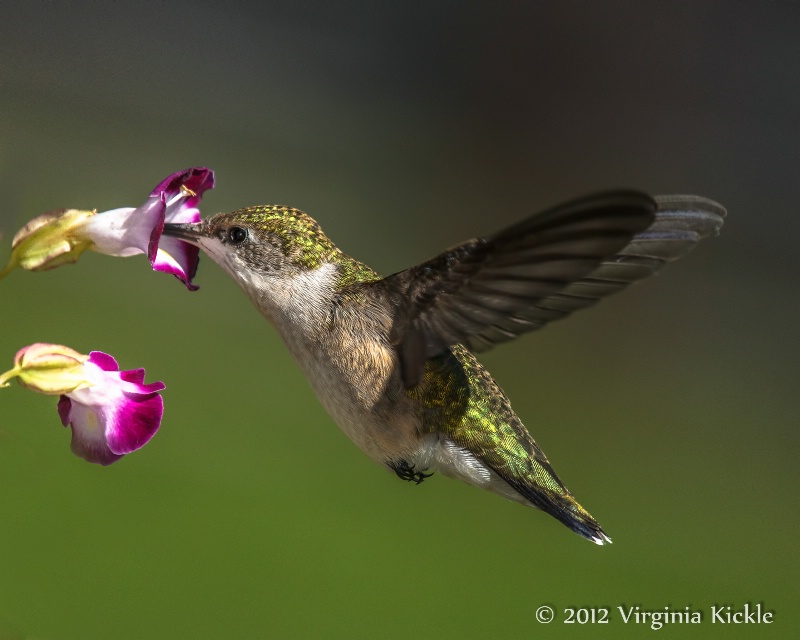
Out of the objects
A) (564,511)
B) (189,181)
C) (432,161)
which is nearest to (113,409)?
(189,181)

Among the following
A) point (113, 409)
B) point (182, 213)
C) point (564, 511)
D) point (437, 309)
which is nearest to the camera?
point (113, 409)

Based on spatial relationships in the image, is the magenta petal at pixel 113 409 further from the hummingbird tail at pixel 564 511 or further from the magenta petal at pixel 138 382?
the hummingbird tail at pixel 564 511

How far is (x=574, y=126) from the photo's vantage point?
7.91 meters

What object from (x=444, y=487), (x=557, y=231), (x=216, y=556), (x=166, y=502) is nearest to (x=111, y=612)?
(x=216, y=556)

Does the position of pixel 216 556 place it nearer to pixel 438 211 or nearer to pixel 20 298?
pixel 20 298

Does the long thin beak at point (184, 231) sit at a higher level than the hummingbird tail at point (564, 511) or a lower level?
higher

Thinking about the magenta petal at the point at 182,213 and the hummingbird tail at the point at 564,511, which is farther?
the hummingbird tail at the point at 564,511

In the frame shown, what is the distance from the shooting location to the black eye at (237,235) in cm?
136

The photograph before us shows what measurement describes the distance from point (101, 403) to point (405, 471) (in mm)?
452

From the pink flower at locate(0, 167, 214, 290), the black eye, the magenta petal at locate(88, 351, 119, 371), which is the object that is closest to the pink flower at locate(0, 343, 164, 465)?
the magenta petal at locate(88, 351, 119, 371)

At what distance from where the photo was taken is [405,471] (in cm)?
143

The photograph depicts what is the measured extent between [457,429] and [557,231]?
461 mm

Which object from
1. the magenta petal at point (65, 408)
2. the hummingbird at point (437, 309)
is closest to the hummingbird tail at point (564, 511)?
the hummingbird at point (437, 309)

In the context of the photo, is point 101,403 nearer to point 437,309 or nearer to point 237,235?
point 237,235
